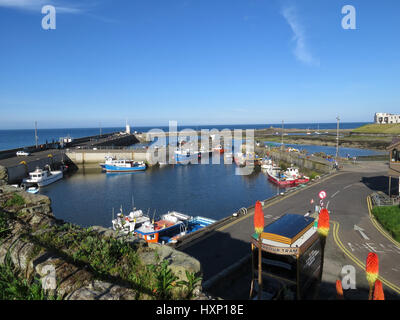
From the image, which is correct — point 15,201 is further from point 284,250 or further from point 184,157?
point 184,157

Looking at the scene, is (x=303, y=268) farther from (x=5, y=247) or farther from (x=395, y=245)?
(x=395, y=245)

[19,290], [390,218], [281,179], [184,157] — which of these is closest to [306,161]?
[281,179]

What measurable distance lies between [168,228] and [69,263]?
1975 cm

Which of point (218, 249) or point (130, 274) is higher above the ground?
point (130, 274)

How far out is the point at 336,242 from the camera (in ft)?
52.6

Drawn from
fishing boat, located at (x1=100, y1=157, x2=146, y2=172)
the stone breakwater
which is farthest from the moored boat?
the stone breakwater

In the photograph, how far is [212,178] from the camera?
183 feet

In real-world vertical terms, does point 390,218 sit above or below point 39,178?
above

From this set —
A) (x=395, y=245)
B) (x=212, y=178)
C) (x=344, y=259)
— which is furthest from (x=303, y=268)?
(x=212, y=178)

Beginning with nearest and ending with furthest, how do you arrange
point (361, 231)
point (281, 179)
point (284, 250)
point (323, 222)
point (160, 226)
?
point (323, 222)
point (284, 250)
point (361, 231)
point (160, 226)
point (281, 179)

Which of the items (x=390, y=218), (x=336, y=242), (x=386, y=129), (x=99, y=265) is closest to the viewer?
(x=99, y=265)

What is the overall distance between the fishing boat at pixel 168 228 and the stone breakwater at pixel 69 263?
15745 mm

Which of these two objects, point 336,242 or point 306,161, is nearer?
point 336,242

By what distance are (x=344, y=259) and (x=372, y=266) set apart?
10.7 metres
